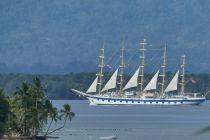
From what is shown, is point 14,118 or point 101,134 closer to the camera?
point 14,118

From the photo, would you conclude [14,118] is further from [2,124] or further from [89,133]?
[89,133]

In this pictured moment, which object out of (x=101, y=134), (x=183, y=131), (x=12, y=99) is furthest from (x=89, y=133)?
(x=12, y=99)

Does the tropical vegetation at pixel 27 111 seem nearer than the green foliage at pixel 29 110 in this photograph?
Yes

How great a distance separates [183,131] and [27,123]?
3082cm

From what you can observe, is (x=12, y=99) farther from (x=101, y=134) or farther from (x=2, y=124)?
(x=101, y=134)

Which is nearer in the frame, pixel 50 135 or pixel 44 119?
pixel 44 119

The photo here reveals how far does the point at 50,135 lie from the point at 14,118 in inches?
619

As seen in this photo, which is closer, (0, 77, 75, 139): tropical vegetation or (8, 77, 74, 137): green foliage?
(0, 77, 75, 139): tropical vegetation

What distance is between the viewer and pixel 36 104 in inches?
3278

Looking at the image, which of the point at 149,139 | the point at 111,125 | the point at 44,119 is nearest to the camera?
the point at 44,119

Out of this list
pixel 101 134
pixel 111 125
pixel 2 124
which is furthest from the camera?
pixel 111 125

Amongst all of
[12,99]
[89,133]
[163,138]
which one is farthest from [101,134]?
[12,99]

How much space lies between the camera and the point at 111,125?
12775 cm

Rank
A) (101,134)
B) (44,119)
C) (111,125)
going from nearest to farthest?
1. (44,119)
2. (101,134)
3. (111,125)
